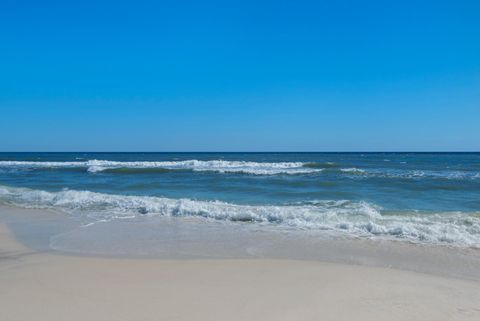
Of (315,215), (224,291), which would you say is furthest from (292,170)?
(224,291)

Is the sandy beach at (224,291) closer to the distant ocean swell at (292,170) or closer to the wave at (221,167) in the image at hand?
the distant ocean swell at (292,170)

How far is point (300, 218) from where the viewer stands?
385 inches

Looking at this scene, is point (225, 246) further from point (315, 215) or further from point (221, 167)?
point (221, 167)

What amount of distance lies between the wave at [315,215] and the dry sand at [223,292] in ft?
9.02

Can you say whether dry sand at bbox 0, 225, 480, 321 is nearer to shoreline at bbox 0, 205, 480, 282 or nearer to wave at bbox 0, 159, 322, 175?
shoreline at bbox 0, 205, 480, 282

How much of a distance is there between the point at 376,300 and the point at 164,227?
593cm

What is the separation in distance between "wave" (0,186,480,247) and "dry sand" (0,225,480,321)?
2748 millimetres

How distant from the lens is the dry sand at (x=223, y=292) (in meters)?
3.96

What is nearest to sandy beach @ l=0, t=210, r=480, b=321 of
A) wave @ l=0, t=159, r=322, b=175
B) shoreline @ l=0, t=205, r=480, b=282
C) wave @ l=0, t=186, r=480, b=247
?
shoreline @ l=0, t=205, r=480, b=282

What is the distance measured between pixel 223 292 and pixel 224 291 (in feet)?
0.13

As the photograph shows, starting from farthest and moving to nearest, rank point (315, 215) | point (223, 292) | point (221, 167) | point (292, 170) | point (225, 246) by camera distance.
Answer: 1. point (221, 167)
2. point (292, 170)
3. point (315, 215)
4. point (225, 246)
5. point (223, 292)

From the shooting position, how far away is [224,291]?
4621 mm

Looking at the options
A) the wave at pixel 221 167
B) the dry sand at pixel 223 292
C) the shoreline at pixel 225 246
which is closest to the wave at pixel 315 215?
the shoreline at pixel 225 246

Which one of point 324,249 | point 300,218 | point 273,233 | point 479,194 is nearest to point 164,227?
point 273,233
